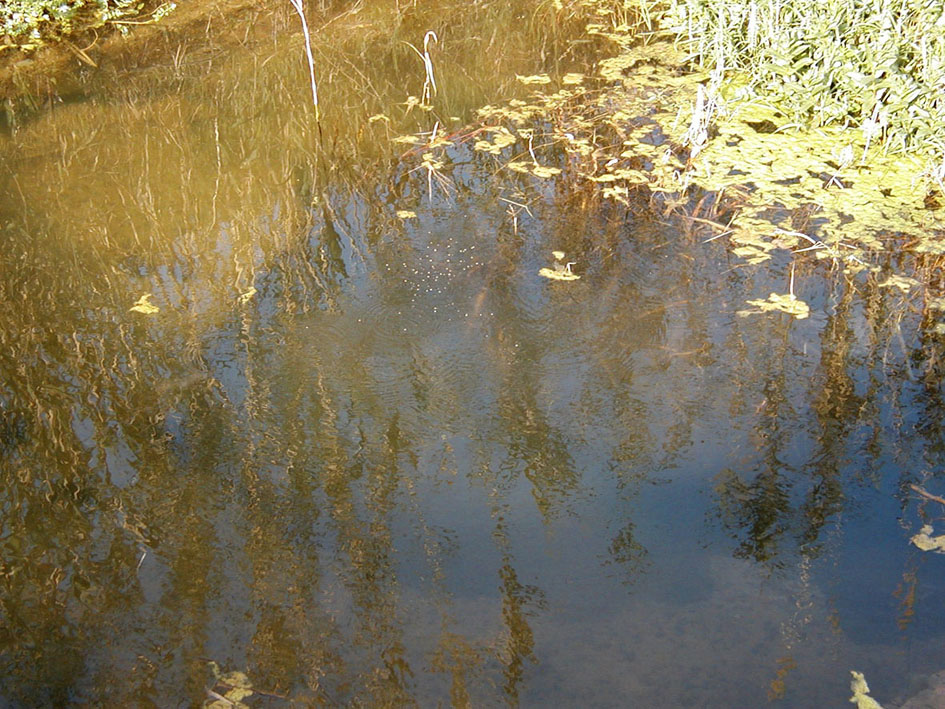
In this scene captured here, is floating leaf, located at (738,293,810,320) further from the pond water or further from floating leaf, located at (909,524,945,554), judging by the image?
floating leaf, located at (909,524,945,554)

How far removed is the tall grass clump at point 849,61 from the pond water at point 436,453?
3.55 feet

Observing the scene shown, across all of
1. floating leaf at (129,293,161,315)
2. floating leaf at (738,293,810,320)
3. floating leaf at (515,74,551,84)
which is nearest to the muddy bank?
floating leaf at (515,74,551,84)

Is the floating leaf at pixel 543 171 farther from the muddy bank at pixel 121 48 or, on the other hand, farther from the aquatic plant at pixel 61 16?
the aquatic plant at pixel 61 16

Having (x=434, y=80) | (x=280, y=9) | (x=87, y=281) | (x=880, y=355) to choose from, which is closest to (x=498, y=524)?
(x=880, y=355)

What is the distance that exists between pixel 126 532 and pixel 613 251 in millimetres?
2029

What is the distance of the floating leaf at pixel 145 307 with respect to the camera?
324 cm

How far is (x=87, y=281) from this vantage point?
11.2ft

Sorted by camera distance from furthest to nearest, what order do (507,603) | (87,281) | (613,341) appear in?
(87,281), (613,341), (507,603)

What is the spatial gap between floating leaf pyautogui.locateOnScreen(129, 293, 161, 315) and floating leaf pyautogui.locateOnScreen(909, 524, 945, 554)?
2506 millimetres

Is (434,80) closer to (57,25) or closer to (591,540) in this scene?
(57,25)

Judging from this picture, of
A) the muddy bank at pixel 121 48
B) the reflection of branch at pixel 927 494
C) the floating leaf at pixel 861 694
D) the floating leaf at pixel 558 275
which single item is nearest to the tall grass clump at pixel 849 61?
the floating leaf at pixel 558 275

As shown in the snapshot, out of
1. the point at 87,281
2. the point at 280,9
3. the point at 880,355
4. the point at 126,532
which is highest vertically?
the point at 280,9

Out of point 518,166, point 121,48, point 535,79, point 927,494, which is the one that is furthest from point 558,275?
point 121,48

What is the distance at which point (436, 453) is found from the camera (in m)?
2.64
